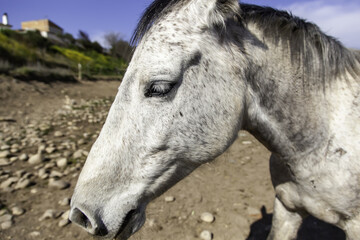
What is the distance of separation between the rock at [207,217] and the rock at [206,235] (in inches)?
8.1

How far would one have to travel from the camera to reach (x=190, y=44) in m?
1.22

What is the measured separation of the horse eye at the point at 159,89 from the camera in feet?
3.85

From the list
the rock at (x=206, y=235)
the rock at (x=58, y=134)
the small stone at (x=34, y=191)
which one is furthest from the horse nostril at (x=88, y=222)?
the rock at (x=58, y=134)

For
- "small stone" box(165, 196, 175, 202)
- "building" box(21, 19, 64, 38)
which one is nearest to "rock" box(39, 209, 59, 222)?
"small stone" box(165, 196, 175, 202)

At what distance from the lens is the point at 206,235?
253cm

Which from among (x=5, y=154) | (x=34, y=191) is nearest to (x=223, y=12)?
(x=34, y=191)

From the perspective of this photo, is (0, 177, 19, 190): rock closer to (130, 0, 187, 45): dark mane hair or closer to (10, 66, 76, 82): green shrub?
(130, 0, 187, 45): dark mane hair

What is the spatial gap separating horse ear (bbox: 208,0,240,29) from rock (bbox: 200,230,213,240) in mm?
2211

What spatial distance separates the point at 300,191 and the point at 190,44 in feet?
4.23

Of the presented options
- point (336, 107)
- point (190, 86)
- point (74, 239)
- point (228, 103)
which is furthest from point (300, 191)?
point (74, 239)

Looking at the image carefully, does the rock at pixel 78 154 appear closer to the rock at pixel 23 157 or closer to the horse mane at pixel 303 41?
the rock at pixel 23 157

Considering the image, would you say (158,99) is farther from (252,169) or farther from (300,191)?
(252,169)

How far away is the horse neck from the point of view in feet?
4.52

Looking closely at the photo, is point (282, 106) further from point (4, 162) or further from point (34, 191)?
point (4, 162)
